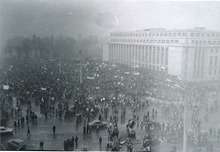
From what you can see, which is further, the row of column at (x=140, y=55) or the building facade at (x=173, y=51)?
the row of column at (x=140, y=55)

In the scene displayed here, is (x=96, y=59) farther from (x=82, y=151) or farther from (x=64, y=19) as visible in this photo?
(x=82, y=151)

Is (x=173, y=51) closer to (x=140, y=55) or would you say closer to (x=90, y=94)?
(x=140, y=55)

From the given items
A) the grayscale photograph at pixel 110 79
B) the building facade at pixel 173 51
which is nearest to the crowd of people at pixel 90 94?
the grayscale photograph at pixel 110 79

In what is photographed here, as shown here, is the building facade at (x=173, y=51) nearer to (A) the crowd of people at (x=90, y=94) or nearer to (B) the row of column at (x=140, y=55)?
(B) the row of column at (x=140, y=55)

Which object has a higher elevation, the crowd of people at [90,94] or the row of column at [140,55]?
the row of column at [140,55]

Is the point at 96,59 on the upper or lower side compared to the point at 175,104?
upper

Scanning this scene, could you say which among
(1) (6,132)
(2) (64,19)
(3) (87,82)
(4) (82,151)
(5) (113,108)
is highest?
(2) (64,19)

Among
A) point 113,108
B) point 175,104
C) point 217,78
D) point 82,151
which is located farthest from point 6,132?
point 217,78

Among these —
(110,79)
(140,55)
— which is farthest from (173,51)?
(110,79)
